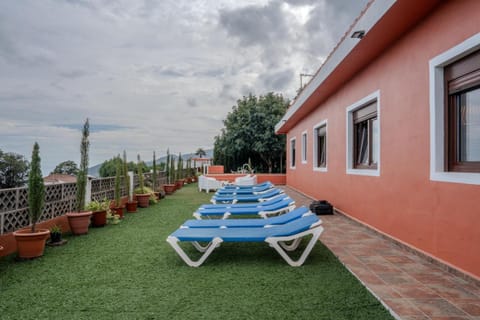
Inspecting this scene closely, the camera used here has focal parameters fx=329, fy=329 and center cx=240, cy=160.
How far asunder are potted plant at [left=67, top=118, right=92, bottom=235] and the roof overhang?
506 centimetres

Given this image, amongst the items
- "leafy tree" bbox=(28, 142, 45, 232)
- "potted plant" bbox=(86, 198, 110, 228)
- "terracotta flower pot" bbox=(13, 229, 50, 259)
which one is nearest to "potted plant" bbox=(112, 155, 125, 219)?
"potted plant" bbox=(86, 198, 110, 228)

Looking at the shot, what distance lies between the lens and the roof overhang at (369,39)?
3.97m

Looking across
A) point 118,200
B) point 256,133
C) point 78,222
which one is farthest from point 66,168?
point 256,133

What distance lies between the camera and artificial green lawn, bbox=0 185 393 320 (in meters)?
2.67

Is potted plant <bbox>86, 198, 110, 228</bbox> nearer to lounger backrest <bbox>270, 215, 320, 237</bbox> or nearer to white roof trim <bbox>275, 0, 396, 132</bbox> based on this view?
lounger backrest <bbox>270, 215, 320, 237</bbox>

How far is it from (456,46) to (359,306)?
9.24ft

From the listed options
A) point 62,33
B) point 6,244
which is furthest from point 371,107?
point 62,33

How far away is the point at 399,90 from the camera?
4.82 meters

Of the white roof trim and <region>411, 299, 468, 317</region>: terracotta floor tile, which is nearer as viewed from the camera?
<region>411, 299, 468, 317</region>: terracotta floor tile

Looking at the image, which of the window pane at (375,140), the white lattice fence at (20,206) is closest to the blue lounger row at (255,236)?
the window pane at (375,140)

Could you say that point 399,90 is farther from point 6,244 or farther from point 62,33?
point 62,33

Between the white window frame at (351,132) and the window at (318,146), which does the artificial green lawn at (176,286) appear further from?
the window at (318,146)

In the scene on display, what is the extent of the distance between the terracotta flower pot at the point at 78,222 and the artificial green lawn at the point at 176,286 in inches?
43.3

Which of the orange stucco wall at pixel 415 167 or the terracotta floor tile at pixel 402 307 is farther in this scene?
the orange stucco wall at pixel 415 167
